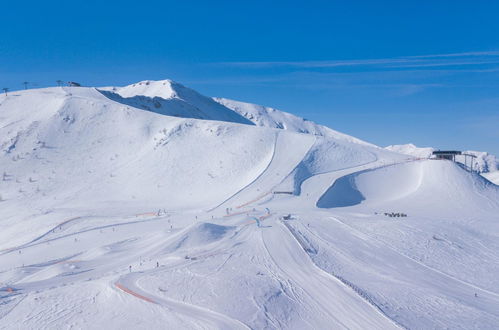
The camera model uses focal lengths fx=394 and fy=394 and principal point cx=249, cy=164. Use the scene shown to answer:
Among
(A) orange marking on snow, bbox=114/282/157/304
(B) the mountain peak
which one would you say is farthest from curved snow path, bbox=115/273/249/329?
(B) the mountain peak

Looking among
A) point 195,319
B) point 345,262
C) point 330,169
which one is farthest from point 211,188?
point 195,319

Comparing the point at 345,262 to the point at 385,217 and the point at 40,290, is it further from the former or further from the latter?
the point at 40,290

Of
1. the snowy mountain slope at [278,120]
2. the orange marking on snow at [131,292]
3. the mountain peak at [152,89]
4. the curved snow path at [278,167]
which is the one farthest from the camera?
the snowy mountain slope at [278,120]

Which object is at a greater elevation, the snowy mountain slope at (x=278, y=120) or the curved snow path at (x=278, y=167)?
the snowy mountain slope at (x=278, y=120)

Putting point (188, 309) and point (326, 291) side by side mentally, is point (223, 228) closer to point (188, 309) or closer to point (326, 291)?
point (326, 291)

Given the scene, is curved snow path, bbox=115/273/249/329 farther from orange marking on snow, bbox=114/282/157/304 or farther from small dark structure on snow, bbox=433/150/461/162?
small dark structure on snow, bbox=433/150/461/162

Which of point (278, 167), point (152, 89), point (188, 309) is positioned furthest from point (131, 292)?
point (152, 89)

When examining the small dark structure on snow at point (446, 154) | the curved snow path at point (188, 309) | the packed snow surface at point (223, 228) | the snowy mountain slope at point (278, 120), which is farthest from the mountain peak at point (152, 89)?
the curved snow path at point (188, 309)

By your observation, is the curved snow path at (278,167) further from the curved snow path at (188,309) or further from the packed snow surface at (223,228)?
the curved snow path at (188,309)
